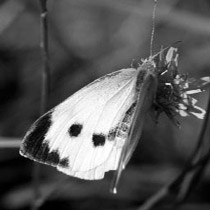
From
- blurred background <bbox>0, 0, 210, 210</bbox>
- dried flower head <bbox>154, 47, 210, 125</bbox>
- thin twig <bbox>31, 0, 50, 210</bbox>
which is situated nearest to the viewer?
thin twig <bbox>31, 0, 50, 210</bbox>

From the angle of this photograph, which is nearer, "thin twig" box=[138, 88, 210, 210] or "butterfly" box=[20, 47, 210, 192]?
"butterfly" box=[20, 47, 210, 192]

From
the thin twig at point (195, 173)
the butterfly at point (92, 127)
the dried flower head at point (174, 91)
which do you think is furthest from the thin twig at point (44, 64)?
the thin twig at point (195, 173)

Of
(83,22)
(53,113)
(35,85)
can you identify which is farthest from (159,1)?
(53,113)

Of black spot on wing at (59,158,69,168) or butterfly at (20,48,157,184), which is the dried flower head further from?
black spot on wing at (59,158,69,168)

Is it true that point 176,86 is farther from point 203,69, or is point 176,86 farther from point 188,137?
point 203,69

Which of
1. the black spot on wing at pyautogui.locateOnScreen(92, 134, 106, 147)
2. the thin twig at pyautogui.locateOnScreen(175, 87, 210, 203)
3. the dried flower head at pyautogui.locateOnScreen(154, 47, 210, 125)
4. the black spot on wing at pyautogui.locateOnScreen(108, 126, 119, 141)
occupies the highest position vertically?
the dried flower head at pyautogui.locateOnScreen(154, 47, 210, 125)

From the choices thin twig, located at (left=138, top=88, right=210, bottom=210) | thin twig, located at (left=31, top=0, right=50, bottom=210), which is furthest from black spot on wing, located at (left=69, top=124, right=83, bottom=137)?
thin twig, located at (left=138, top=88, right=210, bottom=210)

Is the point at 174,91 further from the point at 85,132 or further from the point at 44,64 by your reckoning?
the point at 44,64

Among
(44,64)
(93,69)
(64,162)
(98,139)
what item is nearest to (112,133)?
(98,139)
